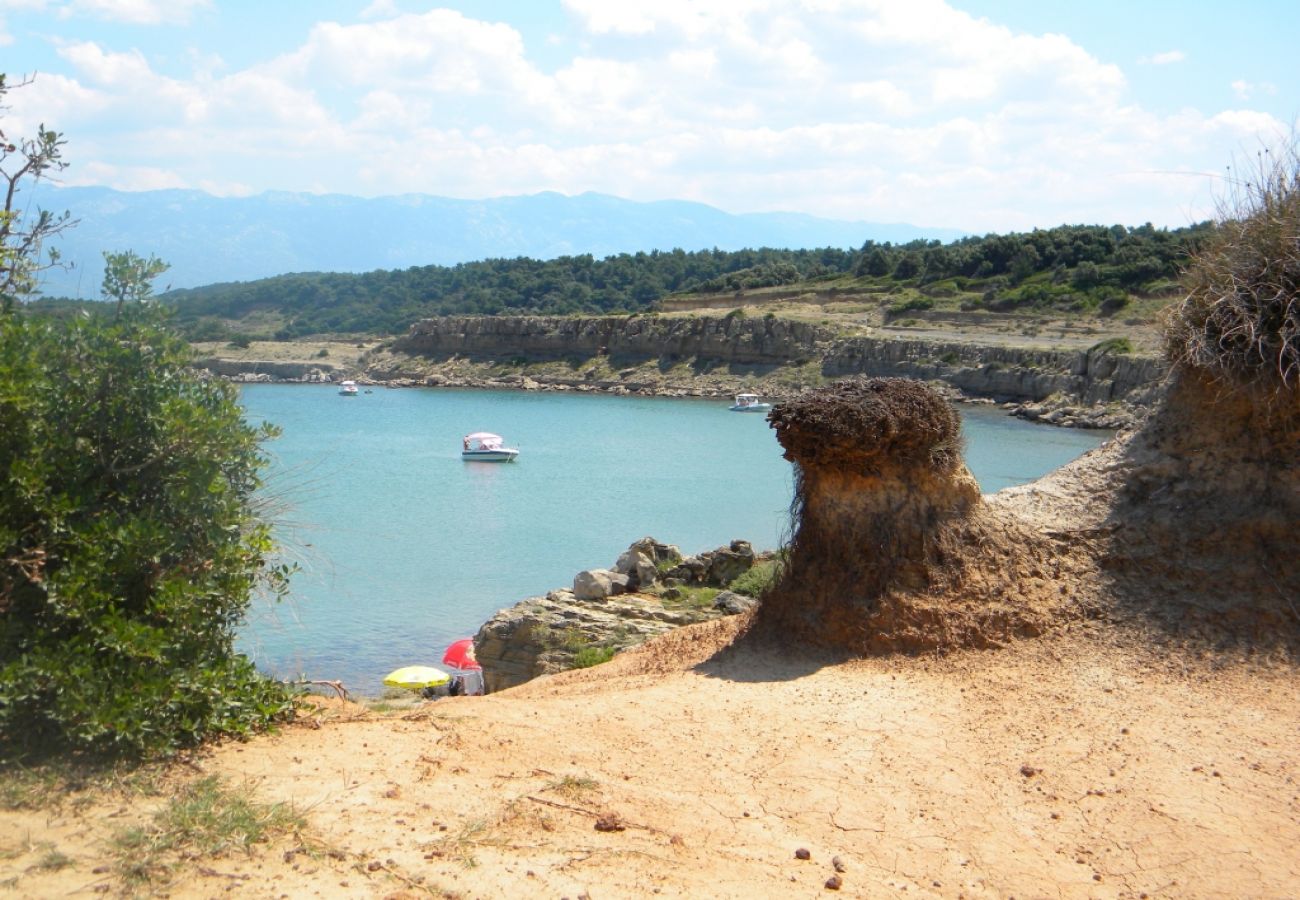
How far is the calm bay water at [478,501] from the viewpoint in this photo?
19.1 metres

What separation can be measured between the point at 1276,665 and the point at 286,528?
725cm

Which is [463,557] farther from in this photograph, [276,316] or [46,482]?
[276,316]

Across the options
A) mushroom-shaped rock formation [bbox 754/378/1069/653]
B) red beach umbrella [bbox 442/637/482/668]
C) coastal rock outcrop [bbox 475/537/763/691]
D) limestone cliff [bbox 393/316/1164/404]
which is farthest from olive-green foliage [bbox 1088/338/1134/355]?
mushroom-shaped rock formation [bbox 754/378/1069/653]

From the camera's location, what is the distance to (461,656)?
1683 cm

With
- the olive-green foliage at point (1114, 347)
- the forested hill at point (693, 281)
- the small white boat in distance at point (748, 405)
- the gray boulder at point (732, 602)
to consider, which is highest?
the forested hill at point (693, 281)

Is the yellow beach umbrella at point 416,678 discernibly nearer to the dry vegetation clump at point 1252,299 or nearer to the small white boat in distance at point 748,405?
the dry vegetation clump at point 1252,299

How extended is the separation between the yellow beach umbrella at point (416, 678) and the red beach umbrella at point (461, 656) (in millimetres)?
629

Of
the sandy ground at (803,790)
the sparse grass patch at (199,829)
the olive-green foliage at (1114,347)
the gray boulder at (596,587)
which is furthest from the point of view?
the olive-green foliage at (1114,347)

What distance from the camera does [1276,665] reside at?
8.41 m

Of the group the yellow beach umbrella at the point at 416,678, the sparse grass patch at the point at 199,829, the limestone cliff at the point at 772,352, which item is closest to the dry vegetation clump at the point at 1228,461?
the sparse grass patch at the point at 199,829

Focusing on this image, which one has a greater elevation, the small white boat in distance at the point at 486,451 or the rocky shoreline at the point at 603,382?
the rocky shoreline at the point at 603,382

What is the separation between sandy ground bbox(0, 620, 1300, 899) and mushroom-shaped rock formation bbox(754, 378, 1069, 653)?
32 cm

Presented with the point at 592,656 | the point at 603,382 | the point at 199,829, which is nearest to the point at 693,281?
the point at 603,382

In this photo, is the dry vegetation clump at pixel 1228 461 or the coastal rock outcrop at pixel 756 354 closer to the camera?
the dry vegetation clump at pixel 1228 461
